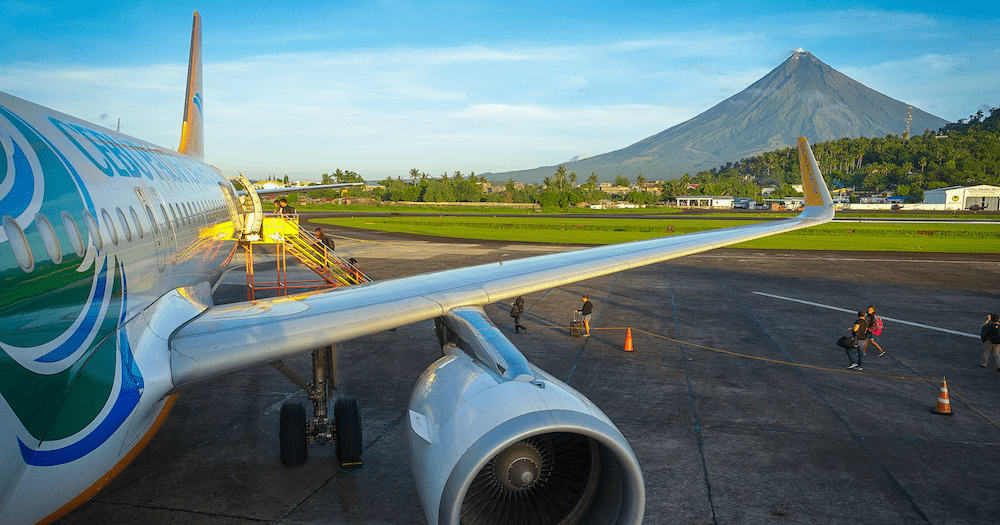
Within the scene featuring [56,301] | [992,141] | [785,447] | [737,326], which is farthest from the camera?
[992,141]

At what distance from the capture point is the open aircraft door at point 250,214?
1542 cm

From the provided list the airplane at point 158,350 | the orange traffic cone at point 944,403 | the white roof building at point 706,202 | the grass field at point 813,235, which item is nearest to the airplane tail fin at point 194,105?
the airplane at point 158,350

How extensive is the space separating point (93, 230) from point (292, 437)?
4.92 metres

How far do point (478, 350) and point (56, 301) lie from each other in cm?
359

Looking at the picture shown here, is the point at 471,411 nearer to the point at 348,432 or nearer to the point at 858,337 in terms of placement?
the point at 348,432

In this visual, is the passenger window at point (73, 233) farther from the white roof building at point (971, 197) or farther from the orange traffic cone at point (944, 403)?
the white roof building at point (971, 197)

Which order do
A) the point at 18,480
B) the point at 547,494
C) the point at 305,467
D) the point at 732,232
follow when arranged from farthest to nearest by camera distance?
the point at 732,232 < the point at 305,467 < the point at 547,494 < the point at 18,480

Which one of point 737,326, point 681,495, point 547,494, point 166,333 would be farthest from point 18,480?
point 737,326

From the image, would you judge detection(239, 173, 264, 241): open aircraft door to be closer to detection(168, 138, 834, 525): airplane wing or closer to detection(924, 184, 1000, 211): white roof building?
detection(168, 138, 834, 525): airplane wing

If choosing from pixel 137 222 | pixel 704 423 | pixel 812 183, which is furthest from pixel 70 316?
pixel 812 183

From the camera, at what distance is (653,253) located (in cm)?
930

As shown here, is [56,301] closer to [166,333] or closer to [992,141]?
[166,333]

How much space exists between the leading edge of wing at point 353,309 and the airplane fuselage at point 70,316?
1.14ft

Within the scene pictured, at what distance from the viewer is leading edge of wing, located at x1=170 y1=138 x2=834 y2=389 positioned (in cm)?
563
